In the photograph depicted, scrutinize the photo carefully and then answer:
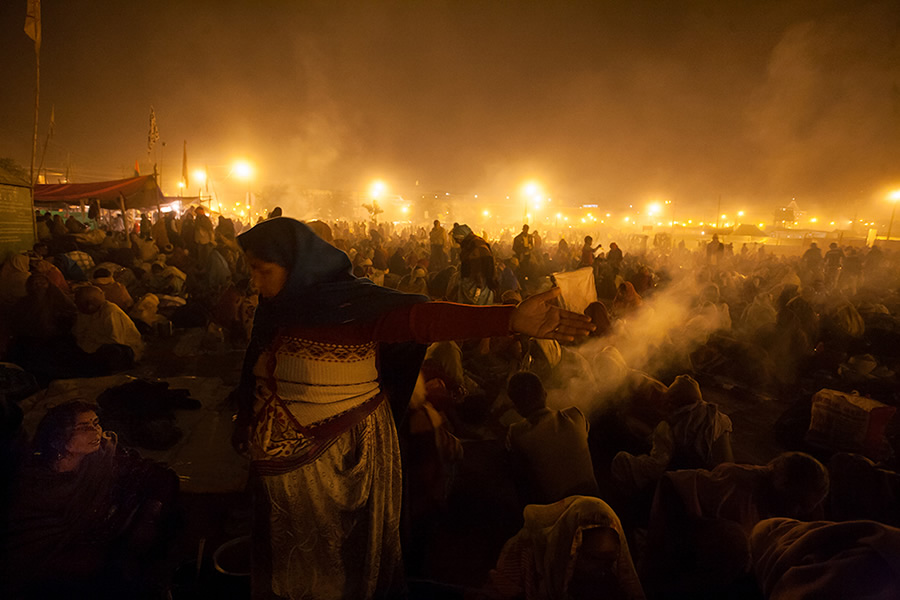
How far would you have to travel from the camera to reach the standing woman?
1.73 meters

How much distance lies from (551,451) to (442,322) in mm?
2388

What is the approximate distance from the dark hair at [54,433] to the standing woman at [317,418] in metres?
1.46

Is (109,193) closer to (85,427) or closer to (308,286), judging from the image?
(85,427)

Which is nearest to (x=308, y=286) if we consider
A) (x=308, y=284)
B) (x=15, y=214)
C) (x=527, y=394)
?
(x=308, y=284)

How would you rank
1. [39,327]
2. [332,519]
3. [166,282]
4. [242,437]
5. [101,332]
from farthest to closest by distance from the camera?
1. [166,282]
2. [101,332]
3. [39,327]
4. [242,437]
5. [332,519]

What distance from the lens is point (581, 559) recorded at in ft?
7.73

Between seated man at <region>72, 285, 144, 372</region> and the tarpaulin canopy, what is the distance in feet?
45.1

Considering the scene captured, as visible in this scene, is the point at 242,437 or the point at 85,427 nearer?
the point at 242,437

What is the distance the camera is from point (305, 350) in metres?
1.75

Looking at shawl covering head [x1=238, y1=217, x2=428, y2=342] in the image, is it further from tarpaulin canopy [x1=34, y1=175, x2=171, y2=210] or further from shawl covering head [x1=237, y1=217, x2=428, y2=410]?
tarpaulin canopy [x1=34, y1=175, x2=171, y2=210]

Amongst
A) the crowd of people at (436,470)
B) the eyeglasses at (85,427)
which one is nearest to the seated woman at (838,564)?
the crowd of people at (436,470)

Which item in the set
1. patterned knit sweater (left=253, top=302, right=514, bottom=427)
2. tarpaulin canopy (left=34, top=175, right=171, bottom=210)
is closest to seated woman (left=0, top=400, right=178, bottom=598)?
patterned knit sweater (left=253, top=302, right=514, bottom=427)

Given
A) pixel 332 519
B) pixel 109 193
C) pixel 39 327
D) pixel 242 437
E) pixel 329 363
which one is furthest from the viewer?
pixel 109 193

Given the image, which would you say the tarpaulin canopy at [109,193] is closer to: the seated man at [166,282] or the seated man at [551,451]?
the seated man at [166,282]
